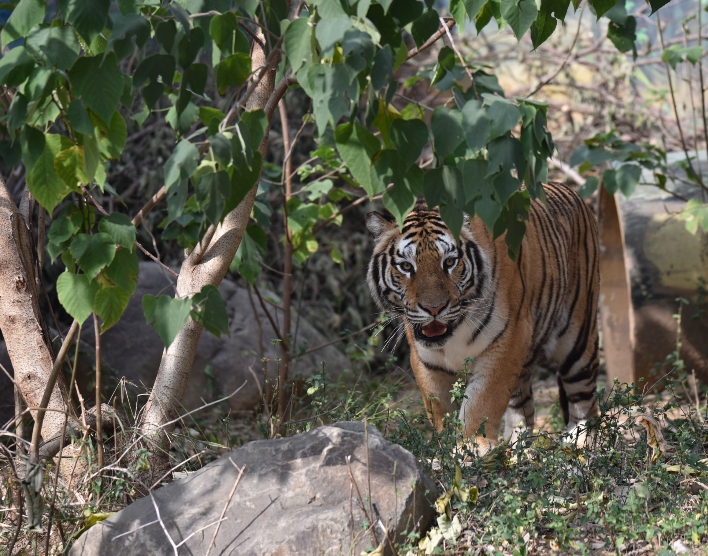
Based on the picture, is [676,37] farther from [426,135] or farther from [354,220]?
[426,135]

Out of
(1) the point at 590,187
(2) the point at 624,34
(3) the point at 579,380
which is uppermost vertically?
(2) the point at 624,34

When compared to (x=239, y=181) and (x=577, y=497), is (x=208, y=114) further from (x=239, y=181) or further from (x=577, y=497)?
(x=577, y=497)

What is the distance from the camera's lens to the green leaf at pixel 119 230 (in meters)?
2.08

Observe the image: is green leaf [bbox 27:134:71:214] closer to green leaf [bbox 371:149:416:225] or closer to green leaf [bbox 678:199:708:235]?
green leaf [bbox 371:149:416:225]

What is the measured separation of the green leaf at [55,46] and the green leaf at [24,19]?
0.25 ft

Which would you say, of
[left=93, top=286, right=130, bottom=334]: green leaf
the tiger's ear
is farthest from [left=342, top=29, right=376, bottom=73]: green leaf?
the tiger's ear

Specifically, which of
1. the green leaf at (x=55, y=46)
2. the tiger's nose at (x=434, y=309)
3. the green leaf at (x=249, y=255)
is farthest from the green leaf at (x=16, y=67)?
the tiger's nose at (x=434, y=309)

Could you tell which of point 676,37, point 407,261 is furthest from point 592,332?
point 676,37

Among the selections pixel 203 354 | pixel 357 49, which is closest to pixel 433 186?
pixel 357 49

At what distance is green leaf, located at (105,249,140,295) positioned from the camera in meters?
2.12

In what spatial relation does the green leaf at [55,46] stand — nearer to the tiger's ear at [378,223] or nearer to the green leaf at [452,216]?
the green leaf at [452,216]

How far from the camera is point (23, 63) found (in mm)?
1769

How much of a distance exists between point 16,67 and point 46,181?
291mm

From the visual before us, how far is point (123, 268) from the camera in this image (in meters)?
2.12
